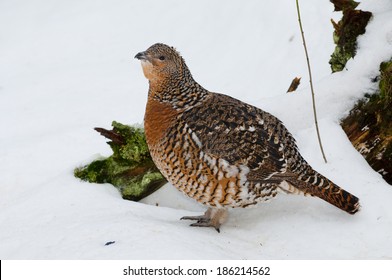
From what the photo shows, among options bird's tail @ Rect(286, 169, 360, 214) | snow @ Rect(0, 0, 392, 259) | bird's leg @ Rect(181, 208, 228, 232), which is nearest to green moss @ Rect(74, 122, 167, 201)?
snow @ Rect(0, 0, 392, 259)

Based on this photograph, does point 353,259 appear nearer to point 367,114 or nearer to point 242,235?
point 242,235

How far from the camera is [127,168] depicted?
5.40 m

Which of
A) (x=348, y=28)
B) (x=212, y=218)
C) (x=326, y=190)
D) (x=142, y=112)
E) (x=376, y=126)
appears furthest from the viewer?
(x=142, y=112)

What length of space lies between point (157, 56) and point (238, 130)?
2.91 ft

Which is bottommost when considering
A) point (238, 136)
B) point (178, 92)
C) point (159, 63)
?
point (238, 136)

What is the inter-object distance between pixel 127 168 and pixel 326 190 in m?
1.86

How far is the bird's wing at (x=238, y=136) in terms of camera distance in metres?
4.36

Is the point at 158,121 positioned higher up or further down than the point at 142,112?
further down

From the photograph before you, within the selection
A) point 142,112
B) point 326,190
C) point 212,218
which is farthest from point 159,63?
point 142,112

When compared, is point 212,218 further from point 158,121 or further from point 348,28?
point 348,28

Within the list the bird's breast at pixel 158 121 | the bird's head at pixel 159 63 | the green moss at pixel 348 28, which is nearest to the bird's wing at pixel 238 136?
the bird's breast at pixel 158 121

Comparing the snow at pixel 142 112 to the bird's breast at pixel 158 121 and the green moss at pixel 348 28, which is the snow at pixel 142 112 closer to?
the green moss at pixel 348 28

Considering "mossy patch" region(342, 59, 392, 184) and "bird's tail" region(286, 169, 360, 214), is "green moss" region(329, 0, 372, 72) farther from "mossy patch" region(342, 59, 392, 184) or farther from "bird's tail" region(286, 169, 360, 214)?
"bird's tail" region(286, 169, 360, 214)

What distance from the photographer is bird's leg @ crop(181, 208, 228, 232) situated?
462 centimetres
